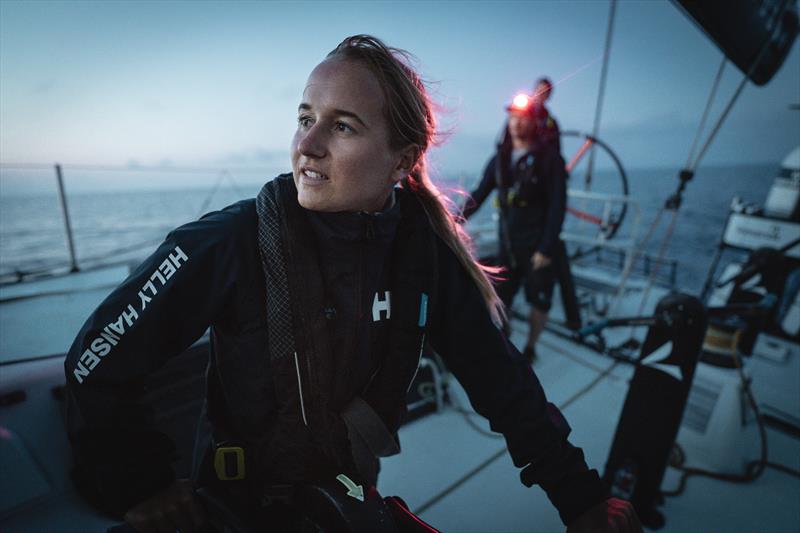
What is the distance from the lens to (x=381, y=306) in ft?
3.34

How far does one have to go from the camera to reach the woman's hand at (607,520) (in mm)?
924

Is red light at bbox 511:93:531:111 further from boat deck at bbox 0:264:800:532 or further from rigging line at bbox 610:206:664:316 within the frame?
boat deck at bbox 0:264:800:532

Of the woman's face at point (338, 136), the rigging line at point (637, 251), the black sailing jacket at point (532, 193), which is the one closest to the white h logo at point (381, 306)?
the woman's face at point (338, 136)

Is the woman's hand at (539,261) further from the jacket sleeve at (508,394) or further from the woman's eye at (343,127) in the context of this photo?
the woman's eye at (343,127)

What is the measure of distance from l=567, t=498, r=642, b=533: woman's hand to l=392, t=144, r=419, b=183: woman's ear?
1.03 meters

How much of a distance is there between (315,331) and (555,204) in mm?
2394

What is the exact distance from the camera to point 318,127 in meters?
0.85

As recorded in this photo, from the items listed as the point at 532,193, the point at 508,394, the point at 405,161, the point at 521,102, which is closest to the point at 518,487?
the point at 508,394

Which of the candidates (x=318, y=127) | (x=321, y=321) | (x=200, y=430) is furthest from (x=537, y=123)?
(x=200, y=430)

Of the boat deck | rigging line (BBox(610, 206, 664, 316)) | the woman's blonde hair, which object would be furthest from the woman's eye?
rigging line (BBox(610, 206, 664, 316))

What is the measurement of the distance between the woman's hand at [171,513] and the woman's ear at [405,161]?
93 centimetres

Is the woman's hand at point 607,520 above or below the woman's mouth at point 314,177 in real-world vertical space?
below

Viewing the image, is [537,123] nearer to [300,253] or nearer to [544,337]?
[544,337]

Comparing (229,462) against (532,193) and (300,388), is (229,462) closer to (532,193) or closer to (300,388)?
(300,388)
